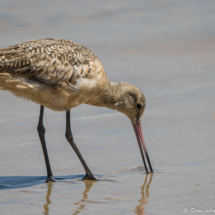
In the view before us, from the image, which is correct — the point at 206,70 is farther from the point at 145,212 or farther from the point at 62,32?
the point at 145,212

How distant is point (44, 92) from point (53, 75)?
0.60 ft

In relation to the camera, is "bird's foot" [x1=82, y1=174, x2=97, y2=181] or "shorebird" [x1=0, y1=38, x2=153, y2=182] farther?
"bird's foot" [x1=82, y1=174, x2=97, y2=181]

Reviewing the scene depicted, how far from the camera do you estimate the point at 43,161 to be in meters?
4.81

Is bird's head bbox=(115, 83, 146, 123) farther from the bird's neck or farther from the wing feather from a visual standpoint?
the wing feather

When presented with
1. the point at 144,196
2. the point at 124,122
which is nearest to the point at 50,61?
the point at 144,196

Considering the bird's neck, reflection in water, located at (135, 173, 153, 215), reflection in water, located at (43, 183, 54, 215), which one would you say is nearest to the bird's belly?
the bird's neck

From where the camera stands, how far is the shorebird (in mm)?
4098

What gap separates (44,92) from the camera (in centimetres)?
426

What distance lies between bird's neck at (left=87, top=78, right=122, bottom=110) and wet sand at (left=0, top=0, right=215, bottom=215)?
Result: 51 cm

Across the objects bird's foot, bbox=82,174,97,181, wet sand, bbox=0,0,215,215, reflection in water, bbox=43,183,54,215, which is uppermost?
wet sand, bbox=0,0,215,215

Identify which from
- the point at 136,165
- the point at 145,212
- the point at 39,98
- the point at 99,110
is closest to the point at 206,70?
the point at 99,110

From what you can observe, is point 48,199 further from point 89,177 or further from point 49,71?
point 49,71

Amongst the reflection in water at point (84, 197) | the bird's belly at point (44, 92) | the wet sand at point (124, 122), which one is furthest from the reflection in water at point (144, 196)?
the bird's belly at point (44, 92)

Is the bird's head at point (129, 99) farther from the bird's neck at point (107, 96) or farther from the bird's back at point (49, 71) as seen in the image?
the bird's back at point (49, 71)
